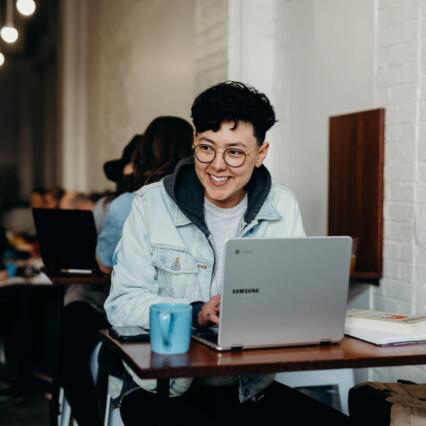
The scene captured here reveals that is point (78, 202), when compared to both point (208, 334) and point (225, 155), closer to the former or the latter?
point (225, 155)

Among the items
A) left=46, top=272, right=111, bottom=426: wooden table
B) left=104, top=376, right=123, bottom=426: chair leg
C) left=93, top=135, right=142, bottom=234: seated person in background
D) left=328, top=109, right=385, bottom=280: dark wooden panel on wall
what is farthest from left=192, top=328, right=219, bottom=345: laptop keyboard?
left=93, top=135, right=142, bottom=234: seated person in background

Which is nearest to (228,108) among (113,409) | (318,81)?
(113,409)

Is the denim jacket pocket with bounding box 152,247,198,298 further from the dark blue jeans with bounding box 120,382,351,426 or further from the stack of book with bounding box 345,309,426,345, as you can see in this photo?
the stack of book with bounding box 345,309,426,345

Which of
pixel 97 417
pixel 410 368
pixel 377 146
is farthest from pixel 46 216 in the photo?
pixel 410 368

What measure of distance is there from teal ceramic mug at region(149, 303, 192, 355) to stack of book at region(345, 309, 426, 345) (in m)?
0.48

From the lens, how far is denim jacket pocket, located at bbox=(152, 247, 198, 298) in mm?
1938

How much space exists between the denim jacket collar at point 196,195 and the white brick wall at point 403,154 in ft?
3.09

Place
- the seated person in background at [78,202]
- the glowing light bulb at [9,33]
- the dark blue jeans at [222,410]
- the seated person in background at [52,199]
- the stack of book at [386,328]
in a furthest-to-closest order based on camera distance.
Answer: the seated person in background at [52,199], the seated person in background at [78,202], the glowing light bulb at [9,33], the dark blue jeans at [222,410], the stack of book at [386,328]

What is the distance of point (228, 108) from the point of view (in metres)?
1.92

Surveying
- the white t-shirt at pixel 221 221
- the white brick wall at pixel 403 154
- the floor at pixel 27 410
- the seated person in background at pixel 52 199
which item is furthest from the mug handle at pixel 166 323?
the seated person in background at pixel 52 199

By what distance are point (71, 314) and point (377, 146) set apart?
1.50 m

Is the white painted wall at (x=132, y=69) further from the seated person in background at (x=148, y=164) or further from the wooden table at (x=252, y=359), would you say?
the wooden table at (x=252, y=359)

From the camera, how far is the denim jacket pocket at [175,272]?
1.94 metres

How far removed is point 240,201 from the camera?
83.0 inches
